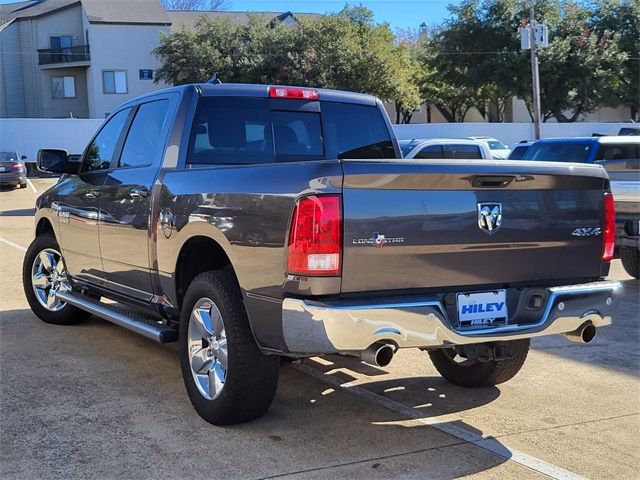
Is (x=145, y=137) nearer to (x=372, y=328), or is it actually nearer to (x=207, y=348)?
(x=207, y=348)

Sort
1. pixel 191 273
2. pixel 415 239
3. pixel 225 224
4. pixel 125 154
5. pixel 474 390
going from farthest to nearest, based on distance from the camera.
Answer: pixel 125 154, pixel 474 390, pixel 191 273, pixel 225 224, pixel 415 239

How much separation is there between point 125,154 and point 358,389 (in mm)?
2644

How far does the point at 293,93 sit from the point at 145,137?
120 cm

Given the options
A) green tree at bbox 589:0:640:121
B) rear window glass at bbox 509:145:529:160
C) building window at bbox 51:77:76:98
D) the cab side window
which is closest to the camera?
the cab side window

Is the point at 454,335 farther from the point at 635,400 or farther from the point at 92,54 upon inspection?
the point at 92,54

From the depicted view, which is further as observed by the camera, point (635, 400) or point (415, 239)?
point (635, 400)

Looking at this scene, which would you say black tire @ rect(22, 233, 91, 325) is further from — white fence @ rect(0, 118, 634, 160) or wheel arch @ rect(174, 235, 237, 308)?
Answer: white fence @ rect(0, 118, 634, 160)

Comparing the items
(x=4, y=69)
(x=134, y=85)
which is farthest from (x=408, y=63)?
(x=4, y=69)

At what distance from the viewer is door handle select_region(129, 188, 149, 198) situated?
5.14 meters

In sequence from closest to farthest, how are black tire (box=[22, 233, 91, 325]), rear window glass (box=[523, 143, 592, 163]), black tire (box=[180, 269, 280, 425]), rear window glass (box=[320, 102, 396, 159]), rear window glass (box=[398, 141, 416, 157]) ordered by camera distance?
black tire (box=[180, 269, 280, 425])
rear window glass (box=[320, 102, 396, 159])
black tire (box=[22, 233, 91, 325])
rear window glass (box=[523, 143, 592, 163])
rear window glass (box=[398, 141, 416, 157])

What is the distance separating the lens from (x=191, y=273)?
193 inches

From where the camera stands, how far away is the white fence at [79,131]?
39031mm

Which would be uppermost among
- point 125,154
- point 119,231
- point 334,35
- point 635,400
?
point 334,35

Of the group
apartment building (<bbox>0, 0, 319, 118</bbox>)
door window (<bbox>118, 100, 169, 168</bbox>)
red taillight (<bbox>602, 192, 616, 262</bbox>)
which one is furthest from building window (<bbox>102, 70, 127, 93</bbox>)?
red taillight (<bbox>602, 192, 616, 262</bbox>)
